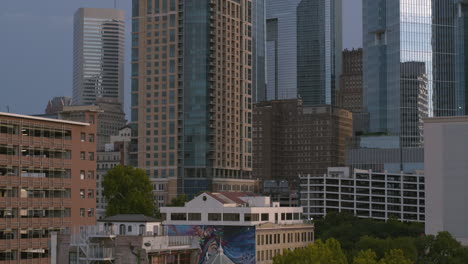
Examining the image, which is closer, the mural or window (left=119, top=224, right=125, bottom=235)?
window (left=119, top=224, right=125, bottom=235)

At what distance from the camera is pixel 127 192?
192m

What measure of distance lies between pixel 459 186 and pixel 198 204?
5001 cm

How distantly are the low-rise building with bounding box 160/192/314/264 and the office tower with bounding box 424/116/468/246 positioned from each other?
28294mm

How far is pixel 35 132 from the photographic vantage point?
139375 mm

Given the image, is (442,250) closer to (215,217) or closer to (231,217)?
(231,217)

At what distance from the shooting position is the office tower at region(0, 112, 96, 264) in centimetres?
13362

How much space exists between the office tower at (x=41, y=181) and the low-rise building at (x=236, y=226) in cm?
2036

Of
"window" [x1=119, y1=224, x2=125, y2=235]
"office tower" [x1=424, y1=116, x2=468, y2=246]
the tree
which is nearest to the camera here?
"window" [x1=119, y1=224, x2=125, y2=235]

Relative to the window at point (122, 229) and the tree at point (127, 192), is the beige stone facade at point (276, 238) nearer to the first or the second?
the tree at point (127, 192)

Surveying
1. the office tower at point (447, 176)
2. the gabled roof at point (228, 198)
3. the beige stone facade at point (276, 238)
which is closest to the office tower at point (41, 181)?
the beige stone facade at point (276, 238)

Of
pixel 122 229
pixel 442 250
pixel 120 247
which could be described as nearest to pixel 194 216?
pixel 442 250

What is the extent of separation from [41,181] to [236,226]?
4183 centimetres

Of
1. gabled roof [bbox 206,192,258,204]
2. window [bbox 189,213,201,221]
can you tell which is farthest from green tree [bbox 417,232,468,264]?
window [bbox 189,213,201,221]

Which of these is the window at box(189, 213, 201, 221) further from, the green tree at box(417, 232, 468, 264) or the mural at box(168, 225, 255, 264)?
the green tree at box(417, 232, 468, 264)
